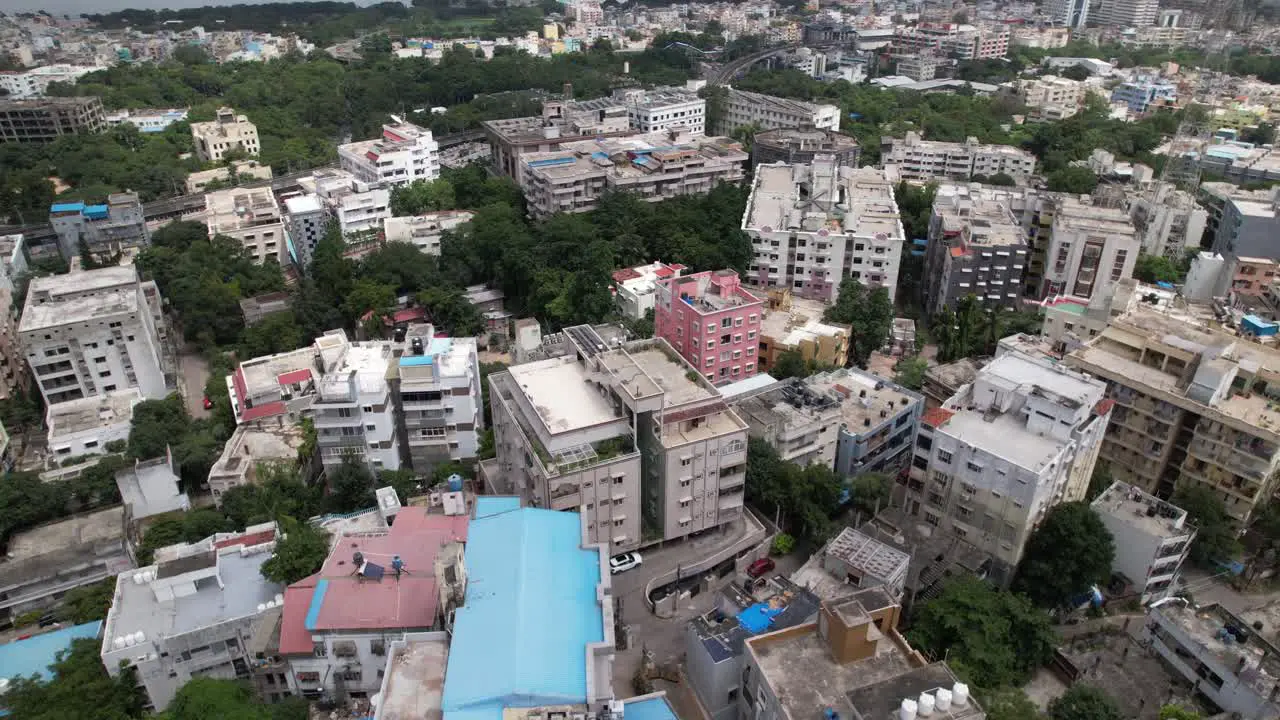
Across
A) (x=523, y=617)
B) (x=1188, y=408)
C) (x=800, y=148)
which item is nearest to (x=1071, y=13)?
(x=800, y=148)

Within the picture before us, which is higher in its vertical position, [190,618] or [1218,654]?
[190,618]

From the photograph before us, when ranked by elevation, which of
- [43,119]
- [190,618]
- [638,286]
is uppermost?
[43,119]

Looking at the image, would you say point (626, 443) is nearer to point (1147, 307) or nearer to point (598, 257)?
point (598, 257)

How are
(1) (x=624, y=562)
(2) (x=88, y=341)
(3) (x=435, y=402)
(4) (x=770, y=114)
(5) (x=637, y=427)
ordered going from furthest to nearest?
(4) (x=770, y=114) < (2) (x=88, y=341) < (3) (x=435, y=402) < (1) (x=624, y=562) < (5) (x=637, y=427)

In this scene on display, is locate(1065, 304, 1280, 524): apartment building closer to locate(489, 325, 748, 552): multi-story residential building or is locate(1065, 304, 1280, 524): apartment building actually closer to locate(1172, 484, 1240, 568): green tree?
locate(1172, 484, 1240, 568): green tree

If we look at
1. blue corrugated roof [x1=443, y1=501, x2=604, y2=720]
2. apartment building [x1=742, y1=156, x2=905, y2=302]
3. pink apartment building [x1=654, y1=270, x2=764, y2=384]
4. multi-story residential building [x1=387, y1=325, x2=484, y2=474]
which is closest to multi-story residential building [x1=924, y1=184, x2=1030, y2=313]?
apartment building [x1=742, y1=156, x2=905, y2=302]

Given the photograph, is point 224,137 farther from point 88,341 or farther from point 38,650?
point 38,650
